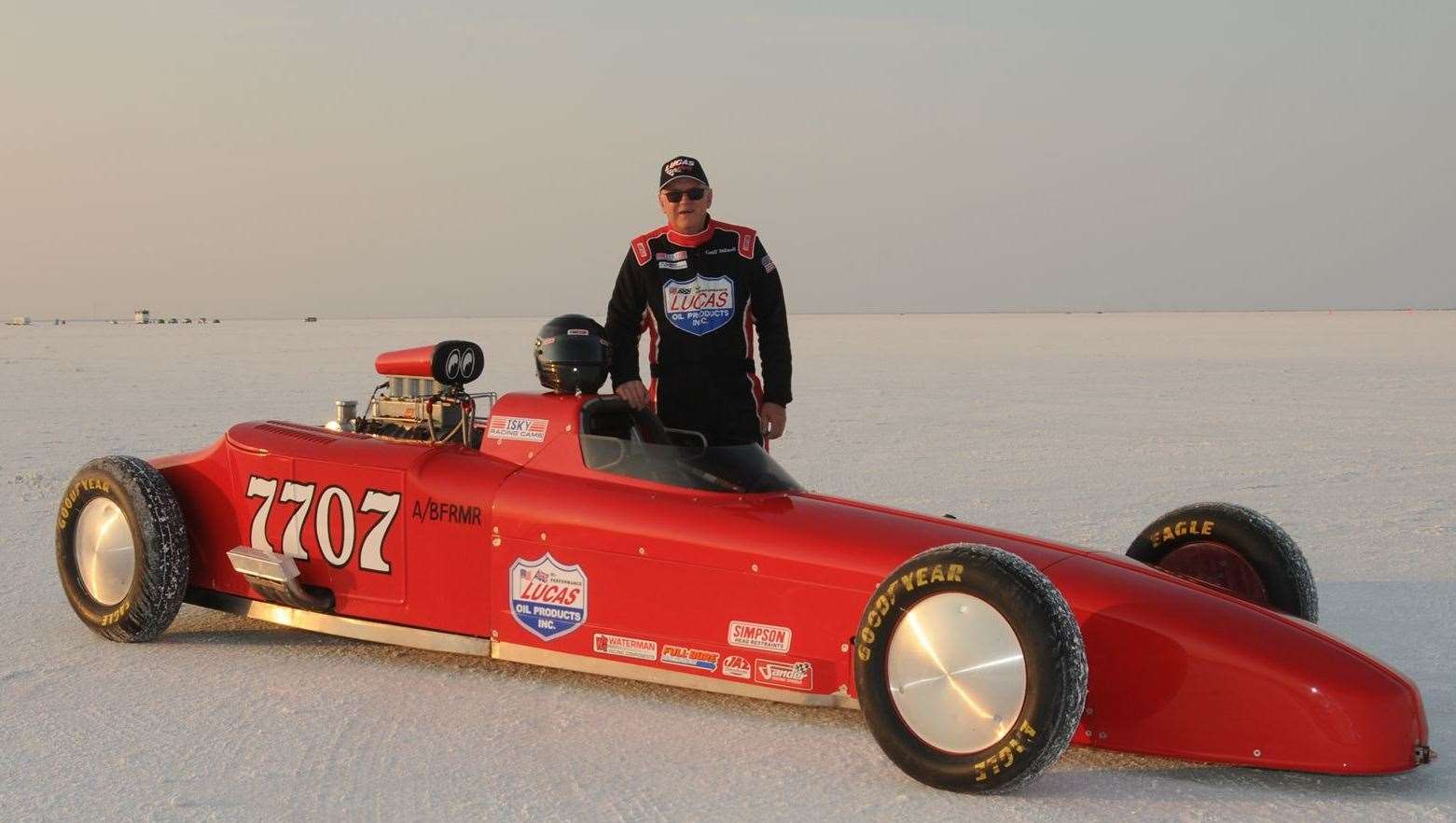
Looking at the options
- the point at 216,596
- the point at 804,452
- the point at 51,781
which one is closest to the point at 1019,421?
the point at 804,452

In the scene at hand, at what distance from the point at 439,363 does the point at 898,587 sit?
3.00 m

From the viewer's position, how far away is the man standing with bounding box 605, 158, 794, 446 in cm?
700

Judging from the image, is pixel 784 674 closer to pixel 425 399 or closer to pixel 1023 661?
pixel 1023 661

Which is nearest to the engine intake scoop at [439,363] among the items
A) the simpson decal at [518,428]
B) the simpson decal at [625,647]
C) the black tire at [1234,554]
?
the simpson decal at [518,428]

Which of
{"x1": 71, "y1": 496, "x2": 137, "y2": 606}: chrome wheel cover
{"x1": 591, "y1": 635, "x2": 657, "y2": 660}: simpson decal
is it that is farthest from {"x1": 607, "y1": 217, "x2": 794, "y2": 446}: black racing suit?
{"x1": 71, "y1": 496, "x2": 137, "y2": 606}: chrome wheel cover

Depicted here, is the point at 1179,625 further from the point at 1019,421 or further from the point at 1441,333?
the point at 1441,333

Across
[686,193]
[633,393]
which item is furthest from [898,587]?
[686,193]

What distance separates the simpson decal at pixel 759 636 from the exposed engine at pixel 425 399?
6.42 ft

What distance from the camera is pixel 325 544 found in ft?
19.9

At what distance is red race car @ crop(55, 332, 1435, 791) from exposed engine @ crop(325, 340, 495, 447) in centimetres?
2

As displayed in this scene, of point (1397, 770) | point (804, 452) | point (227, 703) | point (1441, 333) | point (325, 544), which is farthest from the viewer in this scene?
point (1441, 333)

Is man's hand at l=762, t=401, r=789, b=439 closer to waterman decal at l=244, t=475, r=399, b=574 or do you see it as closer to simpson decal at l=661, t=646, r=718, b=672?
waterman decal at l=244, t=475, r=399, b=574

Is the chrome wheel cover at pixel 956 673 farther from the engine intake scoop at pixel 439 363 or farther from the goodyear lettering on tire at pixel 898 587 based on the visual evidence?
the engine intake scoop at pixel 439 363

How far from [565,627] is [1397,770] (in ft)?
9.93
